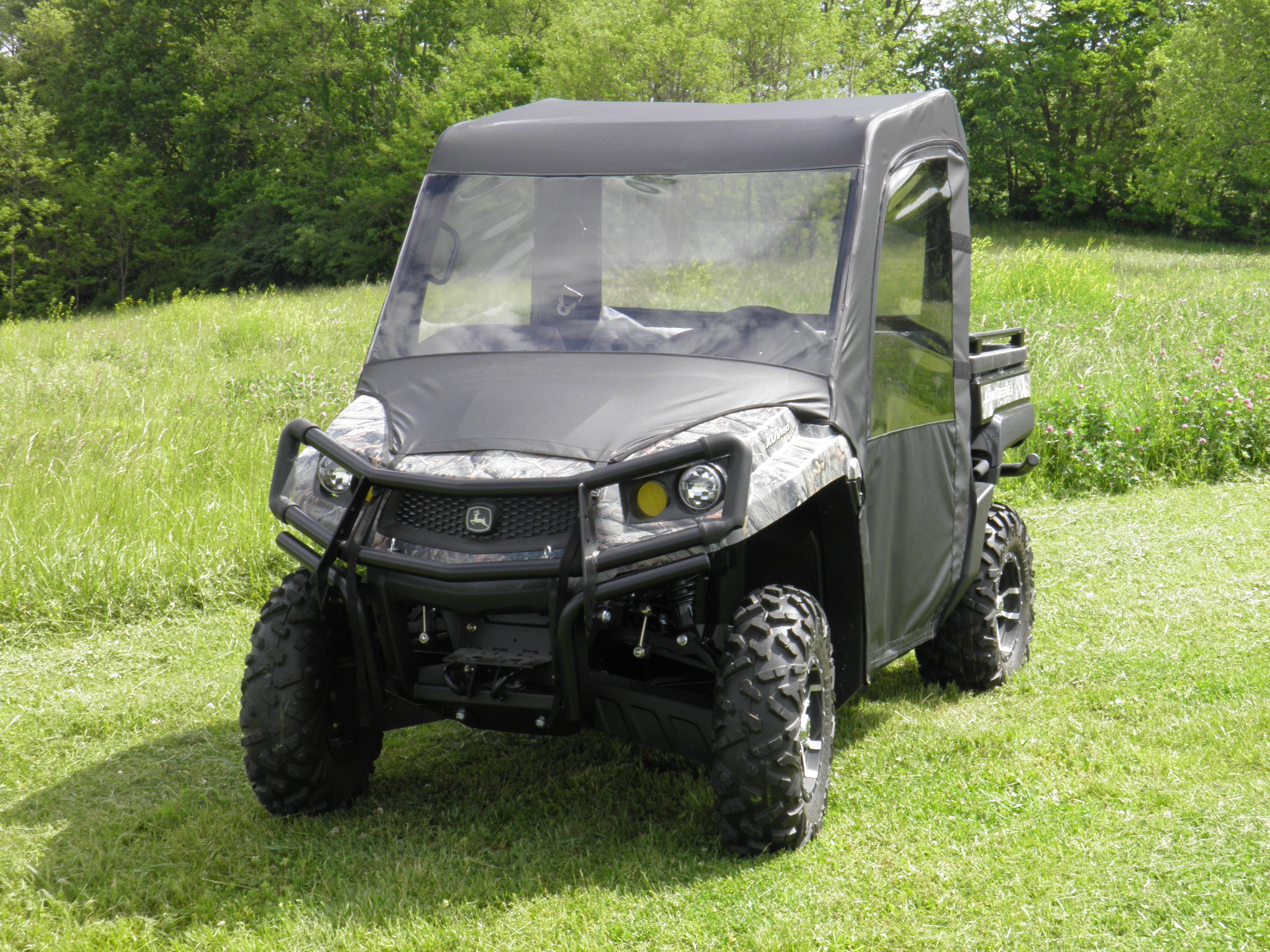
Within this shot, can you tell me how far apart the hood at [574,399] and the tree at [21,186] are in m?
39.1

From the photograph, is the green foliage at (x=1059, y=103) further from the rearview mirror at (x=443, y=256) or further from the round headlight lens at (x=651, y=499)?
the round headlight lens at (x=651, y=499)

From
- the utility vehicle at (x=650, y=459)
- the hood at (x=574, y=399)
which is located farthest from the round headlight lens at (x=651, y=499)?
the hood at (x=574, y=399)

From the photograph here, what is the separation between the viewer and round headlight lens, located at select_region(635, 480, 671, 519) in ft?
9.59

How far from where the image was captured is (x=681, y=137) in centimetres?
370

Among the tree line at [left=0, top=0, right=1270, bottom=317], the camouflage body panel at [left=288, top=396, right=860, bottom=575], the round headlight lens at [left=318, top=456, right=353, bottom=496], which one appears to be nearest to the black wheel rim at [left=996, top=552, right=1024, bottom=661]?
the camouflage body panel at [left=288, top=396, right=860, bottom=575]

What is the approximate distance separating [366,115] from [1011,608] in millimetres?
39912

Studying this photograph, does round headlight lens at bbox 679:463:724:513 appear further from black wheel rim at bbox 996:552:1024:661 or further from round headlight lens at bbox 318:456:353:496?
black wheel rim at bbox 996:552:1024:661

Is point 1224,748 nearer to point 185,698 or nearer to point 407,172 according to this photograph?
point 185,698

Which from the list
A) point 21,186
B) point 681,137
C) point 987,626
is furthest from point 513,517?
point 21,186

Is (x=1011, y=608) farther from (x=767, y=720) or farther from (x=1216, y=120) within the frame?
(x=1216, y=120)

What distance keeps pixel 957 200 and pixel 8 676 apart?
449 cm

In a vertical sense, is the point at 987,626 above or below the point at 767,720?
below

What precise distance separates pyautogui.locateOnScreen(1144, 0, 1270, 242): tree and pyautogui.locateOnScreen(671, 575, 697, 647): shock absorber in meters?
33.6

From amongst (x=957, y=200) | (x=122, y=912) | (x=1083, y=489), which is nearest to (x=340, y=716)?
(x=122, y=912)
